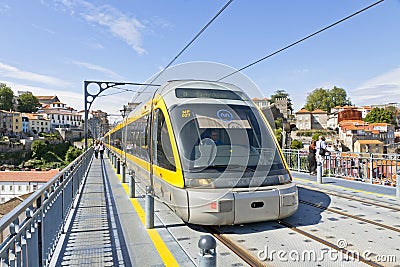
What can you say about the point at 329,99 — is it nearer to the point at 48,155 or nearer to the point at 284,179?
the point at 48,155

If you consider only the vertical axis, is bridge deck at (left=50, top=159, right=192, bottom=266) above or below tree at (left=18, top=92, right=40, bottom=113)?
below

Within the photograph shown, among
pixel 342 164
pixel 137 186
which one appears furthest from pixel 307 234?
pixel 342 164

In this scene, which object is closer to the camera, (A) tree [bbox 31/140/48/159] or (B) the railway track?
(B) the railway track

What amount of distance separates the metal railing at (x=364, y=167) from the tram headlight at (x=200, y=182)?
19.7 feet

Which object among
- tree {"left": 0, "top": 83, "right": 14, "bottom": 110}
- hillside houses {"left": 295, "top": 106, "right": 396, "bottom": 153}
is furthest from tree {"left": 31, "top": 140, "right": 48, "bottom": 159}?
hillside houses {"left": 295, "top": 106, "right": 396, "bottom": 153}

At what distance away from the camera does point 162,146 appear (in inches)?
271

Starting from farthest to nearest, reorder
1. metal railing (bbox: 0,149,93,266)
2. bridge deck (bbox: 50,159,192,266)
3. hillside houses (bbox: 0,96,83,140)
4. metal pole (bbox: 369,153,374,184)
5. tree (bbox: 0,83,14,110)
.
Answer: tree (bbox: 0,83,14,110)
hillside houses (bbox: 0,96,83,140)
metal pole (bbox: 369,153,374,184)
bridge deck (bbox: 50,159,192,266)
metal railing (bbox: 0,149,93,266)

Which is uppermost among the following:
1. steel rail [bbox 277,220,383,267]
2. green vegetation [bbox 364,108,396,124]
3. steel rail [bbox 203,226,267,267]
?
green vegetation [bbox 364,108,396,124]

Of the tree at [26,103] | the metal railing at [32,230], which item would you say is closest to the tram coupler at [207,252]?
the metal railing at [32,230]

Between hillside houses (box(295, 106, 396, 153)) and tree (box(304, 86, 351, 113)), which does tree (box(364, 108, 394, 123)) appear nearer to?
hillside houses (box(295, 106, 396, 153))

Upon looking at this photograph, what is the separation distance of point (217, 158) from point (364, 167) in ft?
28.6

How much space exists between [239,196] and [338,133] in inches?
4153

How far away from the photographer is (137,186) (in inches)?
446

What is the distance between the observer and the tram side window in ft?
20.9
